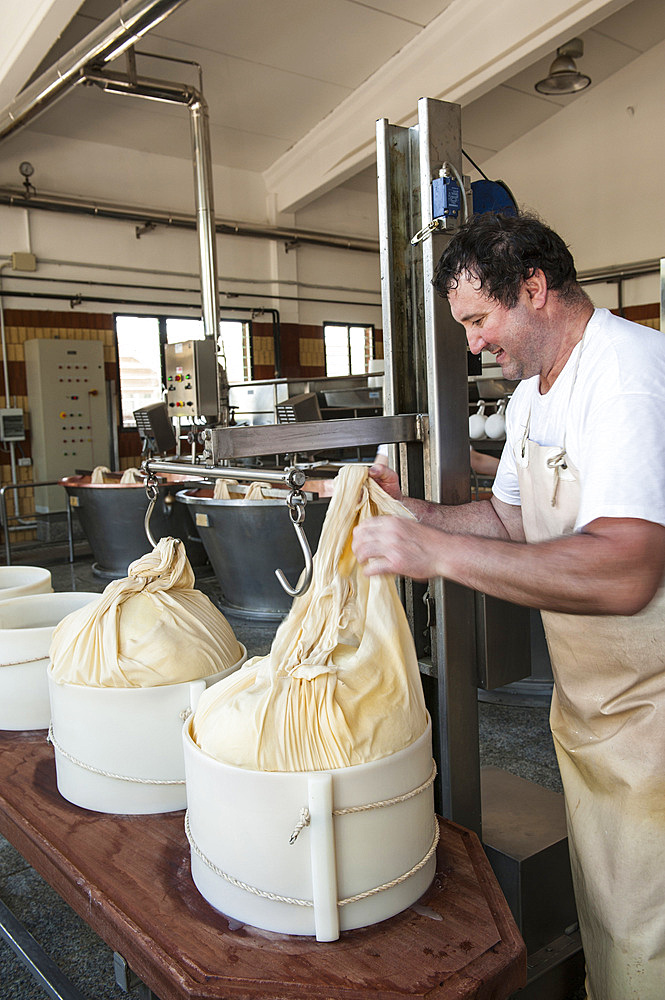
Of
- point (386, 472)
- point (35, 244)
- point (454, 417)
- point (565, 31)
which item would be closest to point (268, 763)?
point (386, 472)

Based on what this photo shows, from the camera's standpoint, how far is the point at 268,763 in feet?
3.10

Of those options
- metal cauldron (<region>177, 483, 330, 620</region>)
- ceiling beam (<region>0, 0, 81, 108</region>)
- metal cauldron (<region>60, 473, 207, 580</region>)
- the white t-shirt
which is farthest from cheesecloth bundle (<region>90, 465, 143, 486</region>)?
the white t-shirt

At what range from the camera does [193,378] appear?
514 cm

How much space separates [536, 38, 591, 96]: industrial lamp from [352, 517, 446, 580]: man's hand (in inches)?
294

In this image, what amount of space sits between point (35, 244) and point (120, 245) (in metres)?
0.91

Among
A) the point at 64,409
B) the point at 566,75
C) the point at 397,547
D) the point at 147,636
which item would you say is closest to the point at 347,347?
the point at 64,409

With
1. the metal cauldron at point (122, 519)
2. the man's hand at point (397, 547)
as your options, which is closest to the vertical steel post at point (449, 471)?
the man's hand at point (397, 547)

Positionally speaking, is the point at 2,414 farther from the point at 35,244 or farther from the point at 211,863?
the point at 211,863

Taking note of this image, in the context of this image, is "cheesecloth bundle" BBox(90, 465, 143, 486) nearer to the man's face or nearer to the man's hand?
the man's face

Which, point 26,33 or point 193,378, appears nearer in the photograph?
point 193,378

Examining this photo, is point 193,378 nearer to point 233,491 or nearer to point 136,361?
point 233,491

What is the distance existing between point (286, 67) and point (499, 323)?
7229 millimetres

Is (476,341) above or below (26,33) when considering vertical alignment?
below

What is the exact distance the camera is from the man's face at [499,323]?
1297 millimetres
